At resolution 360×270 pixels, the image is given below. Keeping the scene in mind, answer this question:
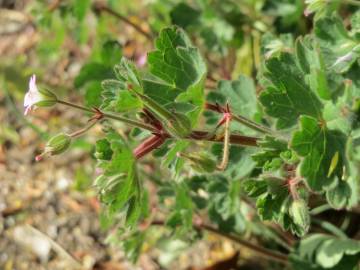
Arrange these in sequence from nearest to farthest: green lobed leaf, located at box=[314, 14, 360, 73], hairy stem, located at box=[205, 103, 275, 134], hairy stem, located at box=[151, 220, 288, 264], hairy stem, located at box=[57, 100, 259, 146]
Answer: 1. hairy stem, located at box=[57, 100, 259, 146]
2. hairy stem, located at box=[205, 103, 275, 134]
3. green lobed leaf, located at box=[314, 14, 360, 73]
4. hairy stem, located at box=[151, 220, 288, 264]

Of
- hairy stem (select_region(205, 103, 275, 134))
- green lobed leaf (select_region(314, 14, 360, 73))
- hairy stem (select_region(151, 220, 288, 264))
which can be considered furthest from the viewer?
hairy stem (select_region(151, 220, 288, 264))

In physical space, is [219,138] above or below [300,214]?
above

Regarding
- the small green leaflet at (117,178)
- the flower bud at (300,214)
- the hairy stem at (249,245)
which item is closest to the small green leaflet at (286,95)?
the flower bud at (300,214)

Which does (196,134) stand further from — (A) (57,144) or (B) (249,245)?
(B) (249,245)

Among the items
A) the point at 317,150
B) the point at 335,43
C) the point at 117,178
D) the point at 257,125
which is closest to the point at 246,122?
the point at 257,125

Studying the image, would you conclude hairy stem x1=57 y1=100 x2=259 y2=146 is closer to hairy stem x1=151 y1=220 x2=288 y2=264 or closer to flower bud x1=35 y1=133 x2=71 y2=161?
flower bud x1=35 y1=133 x2=71 y2=161

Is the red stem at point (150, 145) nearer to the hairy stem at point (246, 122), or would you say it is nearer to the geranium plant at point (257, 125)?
the geranium plant at point (257, 125)

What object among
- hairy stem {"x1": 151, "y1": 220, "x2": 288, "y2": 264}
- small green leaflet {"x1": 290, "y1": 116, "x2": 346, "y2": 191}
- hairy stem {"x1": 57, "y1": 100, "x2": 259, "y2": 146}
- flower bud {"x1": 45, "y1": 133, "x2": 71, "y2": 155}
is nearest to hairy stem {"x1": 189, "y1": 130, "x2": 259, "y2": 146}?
hairy stem {"x1": 57, "y1": 100, "x2": 259, "y2": 146}

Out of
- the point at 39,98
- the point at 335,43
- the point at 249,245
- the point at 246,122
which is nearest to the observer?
the point at 39,98

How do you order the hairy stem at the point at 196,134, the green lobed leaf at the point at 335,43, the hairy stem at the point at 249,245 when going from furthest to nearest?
the hairy stem at the point at 249,245
the green lobed leaf at the point at 335,43
the hairy stem at the point at 196,134
